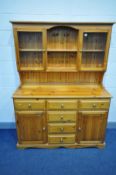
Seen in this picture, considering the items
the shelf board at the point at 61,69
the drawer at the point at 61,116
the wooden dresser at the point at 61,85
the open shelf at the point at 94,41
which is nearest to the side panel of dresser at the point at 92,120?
the wooden dresser at the point at 61,85

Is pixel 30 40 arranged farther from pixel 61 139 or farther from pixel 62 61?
pixel 61 139

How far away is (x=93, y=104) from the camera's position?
6.44 feet

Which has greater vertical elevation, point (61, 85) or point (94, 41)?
point (94, 41)

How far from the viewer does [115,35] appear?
218 centimetres

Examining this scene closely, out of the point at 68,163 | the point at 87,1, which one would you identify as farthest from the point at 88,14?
the point at 68,163

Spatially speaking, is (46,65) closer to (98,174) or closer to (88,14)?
(88,14)

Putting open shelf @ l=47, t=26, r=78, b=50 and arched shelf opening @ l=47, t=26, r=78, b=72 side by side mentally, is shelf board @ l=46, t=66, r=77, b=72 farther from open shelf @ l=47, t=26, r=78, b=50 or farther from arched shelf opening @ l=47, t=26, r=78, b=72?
open shelf @ l=47, t=26, r=78, b=50

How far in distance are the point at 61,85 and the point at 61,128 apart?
2.22 ft

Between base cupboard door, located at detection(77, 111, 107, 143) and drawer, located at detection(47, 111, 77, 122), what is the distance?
0.10 m

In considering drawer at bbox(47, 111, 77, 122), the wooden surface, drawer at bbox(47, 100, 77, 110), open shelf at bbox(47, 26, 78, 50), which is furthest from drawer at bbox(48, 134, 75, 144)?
open shelf at bbox(47, 26, 78, 50)

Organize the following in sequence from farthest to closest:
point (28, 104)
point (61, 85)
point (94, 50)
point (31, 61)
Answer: point (61, 85) < point (31, 61) < point (94, 50) < point (28, 104)

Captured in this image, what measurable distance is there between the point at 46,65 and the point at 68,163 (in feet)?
4.70

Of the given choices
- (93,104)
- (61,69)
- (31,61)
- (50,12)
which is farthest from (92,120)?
(50,12)

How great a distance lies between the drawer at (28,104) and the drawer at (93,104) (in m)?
0.55
